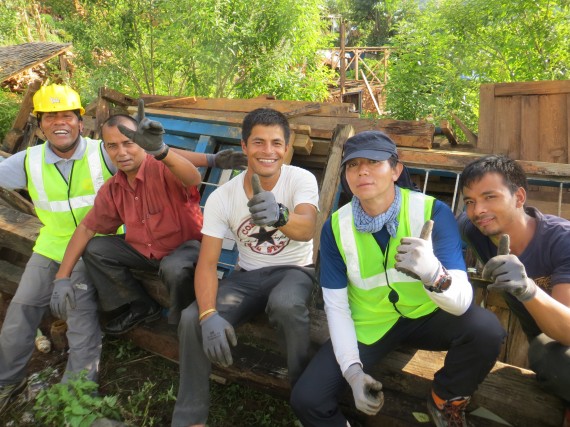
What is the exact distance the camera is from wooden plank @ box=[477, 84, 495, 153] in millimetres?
4441

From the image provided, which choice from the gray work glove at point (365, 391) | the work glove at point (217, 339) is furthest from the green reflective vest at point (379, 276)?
the work glove at point (217, 339)

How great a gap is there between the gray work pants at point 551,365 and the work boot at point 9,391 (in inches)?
114

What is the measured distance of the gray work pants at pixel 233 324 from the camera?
215 centimetres

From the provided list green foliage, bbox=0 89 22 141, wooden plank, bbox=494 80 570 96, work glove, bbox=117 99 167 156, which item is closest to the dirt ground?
work glove, bbox=117 99 167 156

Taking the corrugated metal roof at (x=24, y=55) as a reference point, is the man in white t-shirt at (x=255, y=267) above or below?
below

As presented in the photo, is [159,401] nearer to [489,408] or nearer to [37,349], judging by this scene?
[37,349]

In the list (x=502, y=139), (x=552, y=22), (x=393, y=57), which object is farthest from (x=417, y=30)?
(x=502, y=139)

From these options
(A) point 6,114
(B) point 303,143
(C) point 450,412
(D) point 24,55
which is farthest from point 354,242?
(D) point 24,55

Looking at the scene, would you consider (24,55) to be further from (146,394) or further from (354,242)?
(354,242)

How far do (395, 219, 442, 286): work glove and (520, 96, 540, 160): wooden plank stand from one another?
3106 mm

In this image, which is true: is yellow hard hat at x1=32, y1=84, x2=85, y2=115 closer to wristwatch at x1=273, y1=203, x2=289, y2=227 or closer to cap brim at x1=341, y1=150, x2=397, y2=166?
wristwatch at x1=273, y1=203, x2=289, y2=227

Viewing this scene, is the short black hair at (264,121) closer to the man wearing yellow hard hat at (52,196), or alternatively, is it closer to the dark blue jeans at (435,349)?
the man wearing yellow hard hat at (52,196)

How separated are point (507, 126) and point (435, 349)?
125 inches

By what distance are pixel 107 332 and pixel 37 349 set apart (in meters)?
0.64
